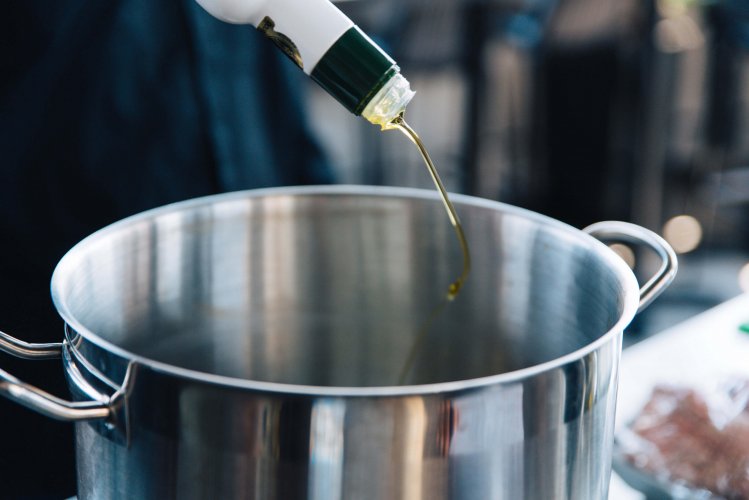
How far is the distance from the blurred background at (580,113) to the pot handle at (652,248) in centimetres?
204

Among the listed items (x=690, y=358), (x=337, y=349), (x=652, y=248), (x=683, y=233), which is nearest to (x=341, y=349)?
(x=337, y=349)

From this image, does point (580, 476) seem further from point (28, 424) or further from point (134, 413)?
point (28, 424)

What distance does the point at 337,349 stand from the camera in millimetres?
677

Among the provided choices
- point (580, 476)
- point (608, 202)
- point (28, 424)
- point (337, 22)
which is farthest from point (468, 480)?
point (608, 202)

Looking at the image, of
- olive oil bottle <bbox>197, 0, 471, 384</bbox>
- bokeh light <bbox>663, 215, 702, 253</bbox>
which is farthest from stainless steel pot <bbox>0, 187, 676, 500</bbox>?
bokeh light <bbox>663, 215, 702, 253</bbox>

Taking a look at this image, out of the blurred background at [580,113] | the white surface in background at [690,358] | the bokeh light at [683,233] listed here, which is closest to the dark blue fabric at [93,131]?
the white surface in background at [690,358]

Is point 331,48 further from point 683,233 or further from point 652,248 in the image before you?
point 683,233

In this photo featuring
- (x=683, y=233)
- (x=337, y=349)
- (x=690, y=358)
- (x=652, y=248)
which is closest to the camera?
(x=652, y=248)

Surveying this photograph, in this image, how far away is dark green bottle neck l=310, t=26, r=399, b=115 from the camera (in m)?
0.46

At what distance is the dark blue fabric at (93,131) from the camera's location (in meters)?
0.72

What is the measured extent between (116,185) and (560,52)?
2.38 meters

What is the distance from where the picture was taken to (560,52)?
2910 millimetres

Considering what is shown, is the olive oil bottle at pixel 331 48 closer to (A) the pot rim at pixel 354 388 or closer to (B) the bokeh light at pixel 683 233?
(A) the pot rim at pixel 354 388

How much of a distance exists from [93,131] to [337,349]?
293mm
